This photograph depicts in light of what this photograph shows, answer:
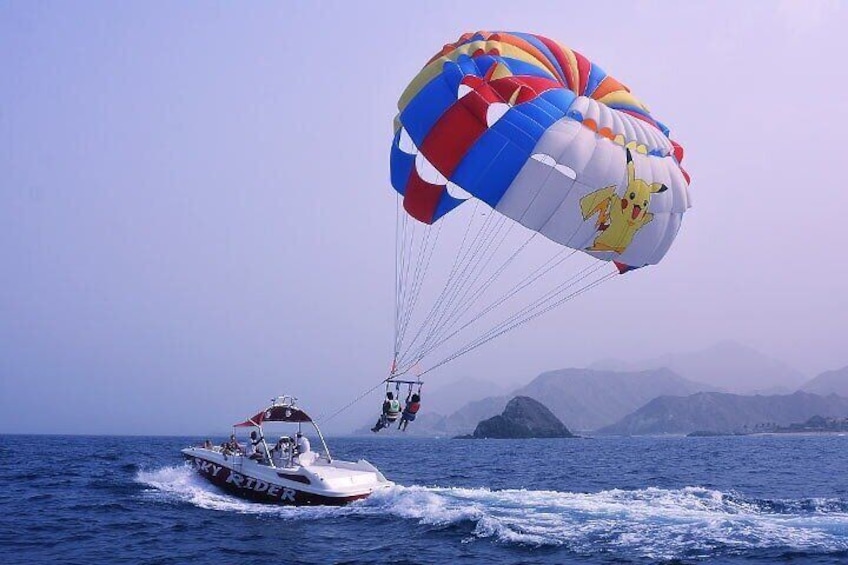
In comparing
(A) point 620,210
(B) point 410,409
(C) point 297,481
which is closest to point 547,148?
(A) point 620,210

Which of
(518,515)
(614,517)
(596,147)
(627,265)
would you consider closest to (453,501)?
(518,515)

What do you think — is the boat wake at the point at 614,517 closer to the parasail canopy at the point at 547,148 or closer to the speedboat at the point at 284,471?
the speedboat at the point at 284,471

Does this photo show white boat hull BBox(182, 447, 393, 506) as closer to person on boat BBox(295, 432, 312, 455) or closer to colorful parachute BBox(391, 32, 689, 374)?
person on boat BBox(295, 432, 312, 455)

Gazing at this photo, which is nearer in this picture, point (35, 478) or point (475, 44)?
point (475, 44)

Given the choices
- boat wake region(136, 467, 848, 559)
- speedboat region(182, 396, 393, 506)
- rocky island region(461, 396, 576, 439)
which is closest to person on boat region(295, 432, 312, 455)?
speedboat region(182, 396, 393, 506)

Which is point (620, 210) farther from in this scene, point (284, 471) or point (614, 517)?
point (284, 471)

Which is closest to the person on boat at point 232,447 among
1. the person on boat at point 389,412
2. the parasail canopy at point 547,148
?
the person on boat at point 389,412

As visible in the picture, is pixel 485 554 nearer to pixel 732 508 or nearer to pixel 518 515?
pixel 518 515
